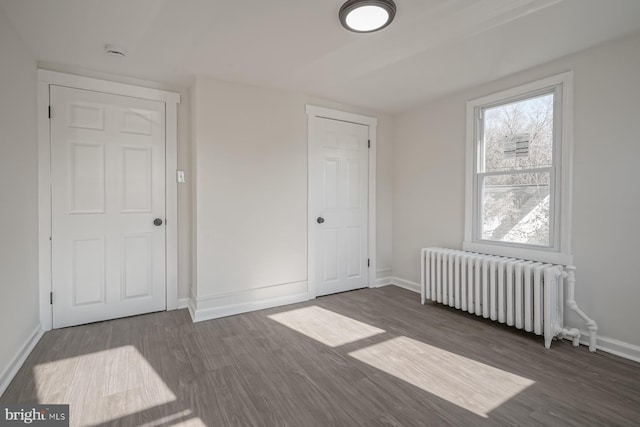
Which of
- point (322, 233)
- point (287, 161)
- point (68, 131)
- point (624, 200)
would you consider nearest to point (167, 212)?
point (68, 131)

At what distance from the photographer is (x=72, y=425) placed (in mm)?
1692

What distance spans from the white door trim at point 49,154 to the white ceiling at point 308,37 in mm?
139

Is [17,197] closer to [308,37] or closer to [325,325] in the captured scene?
[308,37]

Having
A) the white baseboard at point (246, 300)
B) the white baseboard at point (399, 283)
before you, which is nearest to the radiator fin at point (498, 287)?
the white baseboard at point (399, 283)

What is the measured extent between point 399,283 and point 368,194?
1.35 meters

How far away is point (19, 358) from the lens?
2289mm

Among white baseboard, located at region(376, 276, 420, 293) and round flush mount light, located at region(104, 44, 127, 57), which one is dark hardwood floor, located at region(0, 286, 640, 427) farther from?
round flush mount light, located at region(104, 44, 127, 57)

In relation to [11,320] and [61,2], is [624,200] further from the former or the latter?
[11,320]

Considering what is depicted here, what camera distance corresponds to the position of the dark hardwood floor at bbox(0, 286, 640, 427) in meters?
1.80

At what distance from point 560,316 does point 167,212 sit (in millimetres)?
3907

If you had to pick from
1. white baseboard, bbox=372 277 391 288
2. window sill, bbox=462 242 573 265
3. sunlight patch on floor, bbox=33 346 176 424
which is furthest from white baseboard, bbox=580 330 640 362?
sunlight patch on floor, bbox=33 346 176 424

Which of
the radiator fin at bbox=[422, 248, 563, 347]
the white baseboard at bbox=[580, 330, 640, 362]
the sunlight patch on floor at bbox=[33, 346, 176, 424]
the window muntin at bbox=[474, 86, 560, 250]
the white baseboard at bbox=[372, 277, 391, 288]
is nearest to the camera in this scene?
the sunlight patch on floor at bbox=[33, 346, 176, 424]

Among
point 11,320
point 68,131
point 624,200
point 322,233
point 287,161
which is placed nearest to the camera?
point 11,320

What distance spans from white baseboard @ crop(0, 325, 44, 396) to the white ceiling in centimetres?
235
